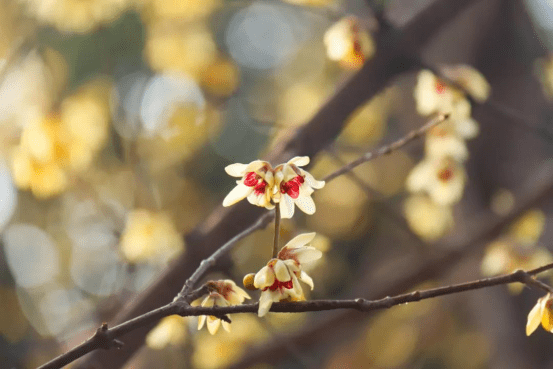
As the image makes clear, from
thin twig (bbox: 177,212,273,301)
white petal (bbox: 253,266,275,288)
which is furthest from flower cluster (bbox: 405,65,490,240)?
white petal (bbox: 253,266,275,288)

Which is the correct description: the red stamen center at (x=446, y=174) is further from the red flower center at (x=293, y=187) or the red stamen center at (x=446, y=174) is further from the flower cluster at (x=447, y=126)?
the red flower center at (x=293, y=187)

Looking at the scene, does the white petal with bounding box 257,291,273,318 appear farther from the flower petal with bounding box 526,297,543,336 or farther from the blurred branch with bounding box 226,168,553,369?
the blurred branch with bounding box 226,168,553,369

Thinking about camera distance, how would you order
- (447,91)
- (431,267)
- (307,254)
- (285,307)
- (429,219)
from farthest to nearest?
(429,219) → (431,267) → (447,91) → (307,254) → (285,307)

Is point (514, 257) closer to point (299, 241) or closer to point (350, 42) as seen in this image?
point (350, 42)

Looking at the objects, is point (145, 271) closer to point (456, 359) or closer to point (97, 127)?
point (97, 127)

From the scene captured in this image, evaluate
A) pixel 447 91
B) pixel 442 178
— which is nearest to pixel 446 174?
pixel 442 178

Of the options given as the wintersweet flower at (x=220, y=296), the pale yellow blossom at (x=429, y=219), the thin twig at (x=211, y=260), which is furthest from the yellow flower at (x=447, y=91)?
the pale yellow blossom at (x=429, y=219)
